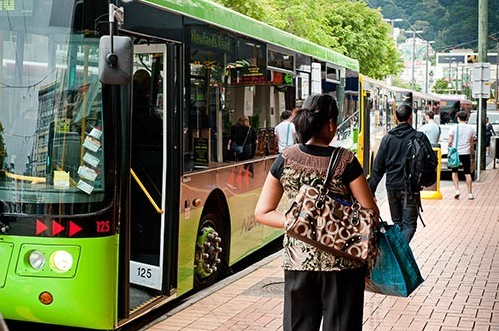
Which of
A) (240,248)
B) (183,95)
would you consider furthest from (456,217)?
(183,95)

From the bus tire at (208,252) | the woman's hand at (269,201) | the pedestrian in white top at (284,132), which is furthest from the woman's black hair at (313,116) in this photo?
the pedestrian in white top at (284,132)

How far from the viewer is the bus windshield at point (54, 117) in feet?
21.4

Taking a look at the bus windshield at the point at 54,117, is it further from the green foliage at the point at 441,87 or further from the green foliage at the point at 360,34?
the green foliage at the point at 441,87

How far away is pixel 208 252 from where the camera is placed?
9.07 m

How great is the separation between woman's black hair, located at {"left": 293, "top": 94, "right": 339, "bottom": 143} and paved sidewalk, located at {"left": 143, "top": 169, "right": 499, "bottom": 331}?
2.91 meters

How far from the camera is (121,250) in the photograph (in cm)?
677

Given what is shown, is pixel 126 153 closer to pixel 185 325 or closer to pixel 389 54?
pixel 185 325

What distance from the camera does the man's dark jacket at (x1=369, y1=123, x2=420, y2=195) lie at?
29.9 ft

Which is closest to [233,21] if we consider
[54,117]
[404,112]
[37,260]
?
[404,112]

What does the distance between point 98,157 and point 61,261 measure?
2.64ft

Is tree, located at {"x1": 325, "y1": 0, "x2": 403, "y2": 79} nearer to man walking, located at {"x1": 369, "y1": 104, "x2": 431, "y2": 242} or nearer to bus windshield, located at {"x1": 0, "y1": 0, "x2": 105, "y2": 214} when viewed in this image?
man walking, located at {"x1": 369, "y1": 104, "x2": 431, "y2": 242}

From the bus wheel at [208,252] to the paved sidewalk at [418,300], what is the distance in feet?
0.65

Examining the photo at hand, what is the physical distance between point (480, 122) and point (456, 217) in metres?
9.51

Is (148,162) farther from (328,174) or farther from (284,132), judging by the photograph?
(284,132)
